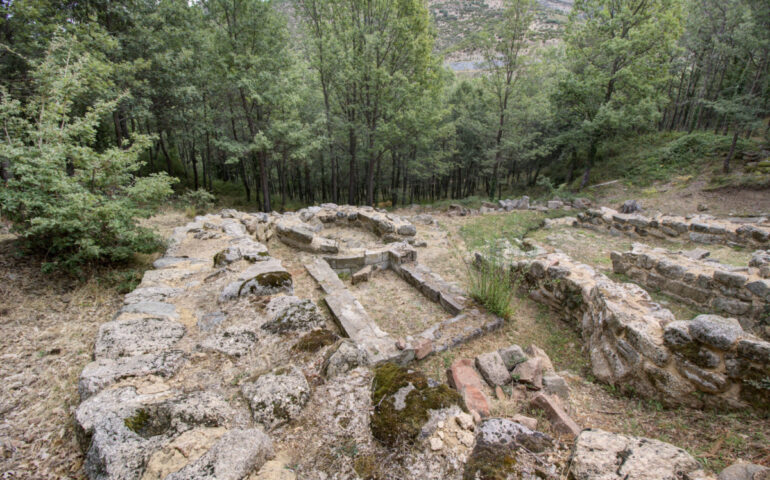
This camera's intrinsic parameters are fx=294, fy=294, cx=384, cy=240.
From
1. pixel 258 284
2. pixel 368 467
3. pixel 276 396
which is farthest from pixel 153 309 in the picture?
pixel 368 467

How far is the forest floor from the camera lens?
2.01 m

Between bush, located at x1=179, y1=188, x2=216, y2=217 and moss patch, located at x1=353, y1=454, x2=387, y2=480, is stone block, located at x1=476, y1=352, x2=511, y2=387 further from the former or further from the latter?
bush, located at x1=179, y1=188, x2=216, y2=217

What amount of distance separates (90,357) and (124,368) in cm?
Result: 71

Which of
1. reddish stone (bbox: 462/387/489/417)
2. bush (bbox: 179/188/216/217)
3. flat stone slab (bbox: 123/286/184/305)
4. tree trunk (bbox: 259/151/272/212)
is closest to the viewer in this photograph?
reddish stone (bbox: 462/387/489/417)

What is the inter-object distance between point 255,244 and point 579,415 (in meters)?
5.77

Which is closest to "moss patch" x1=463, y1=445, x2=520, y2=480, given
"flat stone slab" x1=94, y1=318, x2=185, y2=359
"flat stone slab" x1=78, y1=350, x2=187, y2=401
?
"flat stone slab" x1=78, y1=350, x2=187, y2=401

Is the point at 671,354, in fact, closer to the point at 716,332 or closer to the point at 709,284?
the point at 716,332

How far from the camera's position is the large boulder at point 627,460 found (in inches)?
61.4

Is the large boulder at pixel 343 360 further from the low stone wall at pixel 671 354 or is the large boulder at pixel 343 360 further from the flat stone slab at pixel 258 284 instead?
the low stone wall at pixel 671 354

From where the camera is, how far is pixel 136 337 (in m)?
2.88

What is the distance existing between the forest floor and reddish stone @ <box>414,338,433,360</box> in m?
0.13

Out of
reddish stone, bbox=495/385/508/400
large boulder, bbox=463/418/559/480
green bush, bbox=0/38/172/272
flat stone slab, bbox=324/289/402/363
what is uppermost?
green bush, bbox=0/38/172/272

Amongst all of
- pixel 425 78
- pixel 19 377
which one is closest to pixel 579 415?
pixel 19 377

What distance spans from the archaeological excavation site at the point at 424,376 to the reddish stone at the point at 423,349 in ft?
0.13
